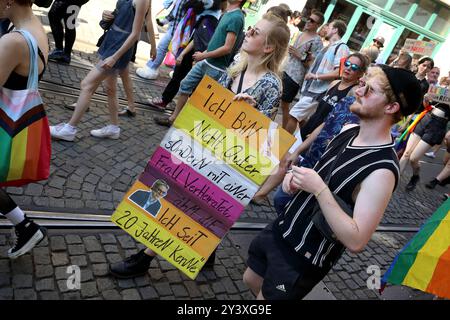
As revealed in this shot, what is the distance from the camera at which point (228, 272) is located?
3.39 metres

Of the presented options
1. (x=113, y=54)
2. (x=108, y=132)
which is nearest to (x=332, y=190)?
(x=113, y=54)

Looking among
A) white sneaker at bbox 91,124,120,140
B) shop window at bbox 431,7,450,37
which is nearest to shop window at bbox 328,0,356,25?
shop window at bbox 431,7,450,37

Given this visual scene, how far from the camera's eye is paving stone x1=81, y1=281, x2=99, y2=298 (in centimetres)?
264

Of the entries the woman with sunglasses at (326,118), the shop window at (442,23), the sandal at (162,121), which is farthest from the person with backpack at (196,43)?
the shop window at (442,23)

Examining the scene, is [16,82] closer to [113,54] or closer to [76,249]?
[76,249]

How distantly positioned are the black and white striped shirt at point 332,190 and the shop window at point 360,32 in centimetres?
1439

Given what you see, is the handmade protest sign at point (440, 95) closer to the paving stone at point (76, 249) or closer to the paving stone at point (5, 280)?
the paving stone at point (76, 249)

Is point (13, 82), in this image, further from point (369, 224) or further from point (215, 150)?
point (369, 224)

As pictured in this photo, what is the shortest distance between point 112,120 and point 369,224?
3452 mm

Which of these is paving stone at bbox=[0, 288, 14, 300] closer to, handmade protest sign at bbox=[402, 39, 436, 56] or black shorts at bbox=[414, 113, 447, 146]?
black shorts at bbox=[414, 113, 447, 146]

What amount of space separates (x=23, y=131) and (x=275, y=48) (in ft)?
5.78

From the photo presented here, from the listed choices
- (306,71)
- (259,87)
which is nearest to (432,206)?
(306,71)

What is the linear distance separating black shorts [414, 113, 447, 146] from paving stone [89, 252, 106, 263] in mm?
5765

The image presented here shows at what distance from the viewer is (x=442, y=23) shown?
654 inches
